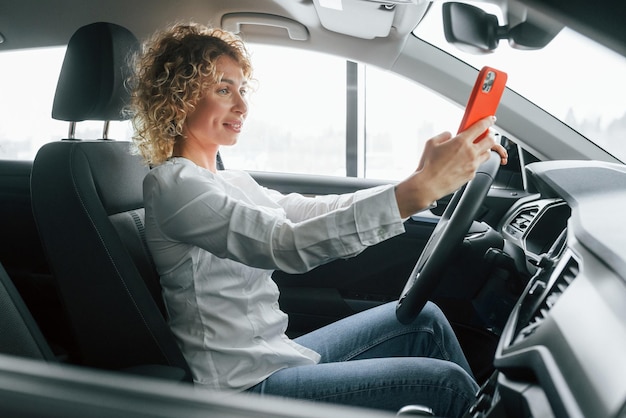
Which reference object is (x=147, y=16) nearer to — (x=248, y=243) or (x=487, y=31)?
(x=248, y=243)

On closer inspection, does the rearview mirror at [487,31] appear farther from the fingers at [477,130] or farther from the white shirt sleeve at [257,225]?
the white shirt sleeve at [257,225]

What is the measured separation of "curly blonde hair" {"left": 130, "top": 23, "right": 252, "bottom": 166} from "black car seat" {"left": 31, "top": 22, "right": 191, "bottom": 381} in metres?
0.11

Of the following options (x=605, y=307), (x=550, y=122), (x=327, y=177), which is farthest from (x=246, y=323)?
(x=327, y=177)

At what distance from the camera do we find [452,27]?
2.58 ft

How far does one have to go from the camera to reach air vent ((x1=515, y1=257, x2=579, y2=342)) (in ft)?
2.95

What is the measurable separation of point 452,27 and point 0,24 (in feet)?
5.83

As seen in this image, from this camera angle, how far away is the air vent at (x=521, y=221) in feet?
5.60

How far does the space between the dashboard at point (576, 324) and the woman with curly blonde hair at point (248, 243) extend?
0.18m

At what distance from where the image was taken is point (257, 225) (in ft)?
3.44

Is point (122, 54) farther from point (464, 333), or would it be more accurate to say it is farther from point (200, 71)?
point (464, 333)

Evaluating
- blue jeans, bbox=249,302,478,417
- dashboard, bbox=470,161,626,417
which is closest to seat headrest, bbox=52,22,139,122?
blue jeans, bbox=249,302,478,417

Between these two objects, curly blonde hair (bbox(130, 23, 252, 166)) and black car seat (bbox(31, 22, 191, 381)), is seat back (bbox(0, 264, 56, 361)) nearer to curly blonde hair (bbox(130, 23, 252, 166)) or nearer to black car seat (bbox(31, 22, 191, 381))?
black car seat (bbox(31, 22, 191, 381))

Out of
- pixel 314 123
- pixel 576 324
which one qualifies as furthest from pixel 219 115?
pixel 314 123

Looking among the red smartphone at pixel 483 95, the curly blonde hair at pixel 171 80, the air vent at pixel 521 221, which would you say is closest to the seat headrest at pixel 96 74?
the curly blonde hair at pixel 171 80
